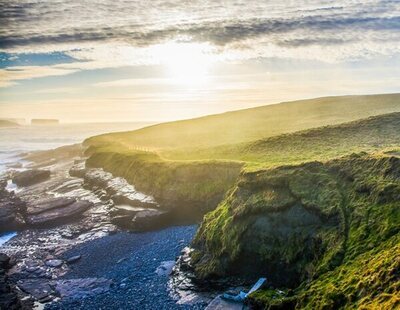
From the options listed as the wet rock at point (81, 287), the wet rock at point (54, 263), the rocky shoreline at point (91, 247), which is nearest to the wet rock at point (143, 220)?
the rocky shoreline at point (91, 247)

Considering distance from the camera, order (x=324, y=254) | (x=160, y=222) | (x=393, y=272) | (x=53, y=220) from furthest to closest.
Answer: (x=53, y=220)
(x=160, y=222)
(x=324, y=254)
(x=393, y=272)

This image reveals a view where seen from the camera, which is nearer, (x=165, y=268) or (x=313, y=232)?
(x=313, y=232)

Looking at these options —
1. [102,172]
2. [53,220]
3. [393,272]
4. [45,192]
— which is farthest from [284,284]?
[45,192]

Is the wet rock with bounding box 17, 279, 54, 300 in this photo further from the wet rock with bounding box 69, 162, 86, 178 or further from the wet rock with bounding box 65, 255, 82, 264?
the wet rock with bounding box 69, 162, 86, 178

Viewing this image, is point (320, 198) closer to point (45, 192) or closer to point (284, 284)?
point (284, 284)

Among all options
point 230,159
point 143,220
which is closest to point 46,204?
point 143,220

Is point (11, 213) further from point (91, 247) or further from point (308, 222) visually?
point (308, 222)

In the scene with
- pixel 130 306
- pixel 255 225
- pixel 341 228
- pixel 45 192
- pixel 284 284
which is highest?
pixel 341 228
